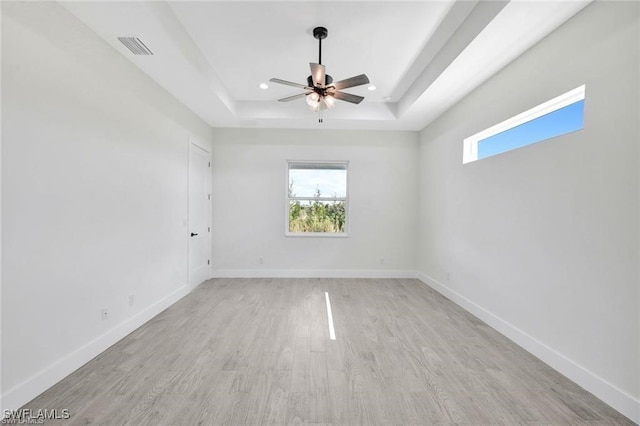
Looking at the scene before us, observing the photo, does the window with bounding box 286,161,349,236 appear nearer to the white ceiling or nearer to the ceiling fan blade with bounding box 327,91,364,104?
the white ceiling

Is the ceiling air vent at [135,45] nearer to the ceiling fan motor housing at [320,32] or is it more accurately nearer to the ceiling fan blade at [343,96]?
the ceiling fan motor housing at [320,32]

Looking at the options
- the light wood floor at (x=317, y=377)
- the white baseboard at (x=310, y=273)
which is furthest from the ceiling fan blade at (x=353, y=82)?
the white baseboard at (x=310, y=273)

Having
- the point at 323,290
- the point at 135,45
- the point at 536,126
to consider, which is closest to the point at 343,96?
the point at 536,126

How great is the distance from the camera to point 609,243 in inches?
76.1

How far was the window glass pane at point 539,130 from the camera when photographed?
7.50 feet

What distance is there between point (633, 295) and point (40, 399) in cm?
379

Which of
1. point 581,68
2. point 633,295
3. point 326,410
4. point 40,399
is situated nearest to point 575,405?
point 633,295

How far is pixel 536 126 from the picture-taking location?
2682mm

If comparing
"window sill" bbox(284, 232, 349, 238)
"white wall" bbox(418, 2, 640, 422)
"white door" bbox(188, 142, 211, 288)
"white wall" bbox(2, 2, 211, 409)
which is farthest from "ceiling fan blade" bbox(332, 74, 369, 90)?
"window sill" bbox(284, 232, 349, 238)

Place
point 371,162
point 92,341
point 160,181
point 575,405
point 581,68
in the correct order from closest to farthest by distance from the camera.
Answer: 1. point 575,405
2. point 581,68
3. point 92,341
4. point 160,181
5. point 371,162

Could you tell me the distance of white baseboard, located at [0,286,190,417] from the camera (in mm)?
1785

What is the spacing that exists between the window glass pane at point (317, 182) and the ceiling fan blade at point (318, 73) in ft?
8.69

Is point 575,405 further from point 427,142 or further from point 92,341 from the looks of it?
point 427,142

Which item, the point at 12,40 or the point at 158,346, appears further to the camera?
the point at 158,346
